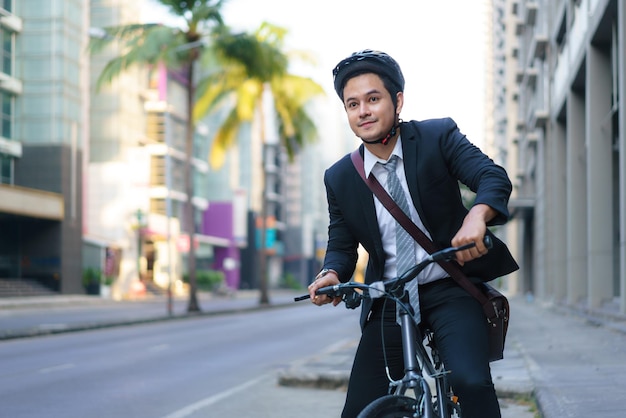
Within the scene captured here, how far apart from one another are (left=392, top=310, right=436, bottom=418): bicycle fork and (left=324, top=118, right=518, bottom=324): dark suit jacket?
0.32m

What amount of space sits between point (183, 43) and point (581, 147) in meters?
13.8

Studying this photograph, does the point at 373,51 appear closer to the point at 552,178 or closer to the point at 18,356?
the point at 18,356

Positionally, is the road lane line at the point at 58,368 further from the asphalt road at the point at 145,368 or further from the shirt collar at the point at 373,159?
the shirt collar at the point at 373,159

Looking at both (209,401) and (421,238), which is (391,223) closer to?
(421,238)

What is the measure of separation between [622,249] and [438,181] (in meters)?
13.9

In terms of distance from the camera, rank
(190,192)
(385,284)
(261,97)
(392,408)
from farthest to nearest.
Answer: (261,97), (190,192), (385,284), (392,408)

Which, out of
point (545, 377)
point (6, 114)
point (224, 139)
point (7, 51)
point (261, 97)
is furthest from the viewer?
point (6, 114)

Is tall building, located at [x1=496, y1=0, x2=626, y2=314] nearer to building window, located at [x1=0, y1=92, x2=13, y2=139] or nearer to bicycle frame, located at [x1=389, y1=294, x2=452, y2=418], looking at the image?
bicycle frame, located at [x1=389, y1=294, x2=452, y2=418]

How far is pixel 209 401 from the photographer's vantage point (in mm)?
9469

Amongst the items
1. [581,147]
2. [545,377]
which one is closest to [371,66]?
[545,377]

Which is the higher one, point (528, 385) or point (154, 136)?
point (154, 136)

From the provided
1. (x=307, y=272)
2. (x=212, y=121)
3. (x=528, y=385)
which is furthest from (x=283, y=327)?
(x=307, y=272)

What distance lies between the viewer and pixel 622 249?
1681cm

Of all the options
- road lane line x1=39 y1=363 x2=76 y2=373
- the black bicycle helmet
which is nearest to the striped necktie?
the black bicycle helmet
